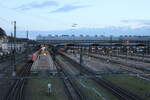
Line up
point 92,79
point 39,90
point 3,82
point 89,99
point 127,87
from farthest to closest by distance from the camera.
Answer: point 92,79, point 3,82, point 127,87, point 39,90, point 89,99

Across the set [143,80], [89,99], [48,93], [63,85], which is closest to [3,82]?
[63,85]

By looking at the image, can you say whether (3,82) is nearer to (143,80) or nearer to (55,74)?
(55,74)

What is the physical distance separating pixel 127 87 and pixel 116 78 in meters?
6.77

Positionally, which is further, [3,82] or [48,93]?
[3,82]

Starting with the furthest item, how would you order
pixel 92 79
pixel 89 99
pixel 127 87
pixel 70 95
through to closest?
pixel 92 79 → pixel 127 87 → pixel 70 95 → pixel 89 99

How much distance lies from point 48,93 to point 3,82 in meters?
9.63

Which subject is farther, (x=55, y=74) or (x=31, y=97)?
(x=55, y=74)

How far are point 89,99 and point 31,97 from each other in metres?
4.81

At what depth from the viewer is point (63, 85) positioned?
30.1m

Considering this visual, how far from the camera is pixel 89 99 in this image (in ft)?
71.8

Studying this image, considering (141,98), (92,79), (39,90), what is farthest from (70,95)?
(92,79)

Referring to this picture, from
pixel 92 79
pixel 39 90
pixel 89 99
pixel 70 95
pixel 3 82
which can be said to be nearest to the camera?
pixel 89 99

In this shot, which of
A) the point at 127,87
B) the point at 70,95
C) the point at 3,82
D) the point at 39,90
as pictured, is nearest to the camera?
the point at 70,95

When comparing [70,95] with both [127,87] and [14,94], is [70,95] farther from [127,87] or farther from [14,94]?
[127,87]
